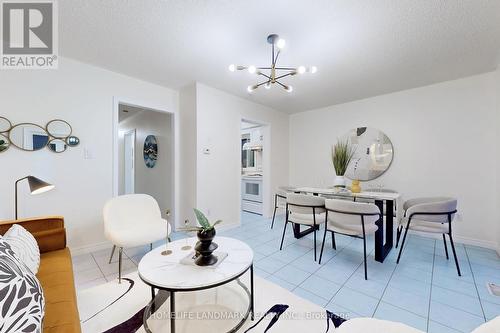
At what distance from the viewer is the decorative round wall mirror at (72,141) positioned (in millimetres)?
2545

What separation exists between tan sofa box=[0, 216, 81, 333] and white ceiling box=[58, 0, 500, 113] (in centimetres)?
180

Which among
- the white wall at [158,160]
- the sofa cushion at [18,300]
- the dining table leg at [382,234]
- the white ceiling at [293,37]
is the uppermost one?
the white ceiling at [293,37]

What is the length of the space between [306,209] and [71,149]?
3.00 meters

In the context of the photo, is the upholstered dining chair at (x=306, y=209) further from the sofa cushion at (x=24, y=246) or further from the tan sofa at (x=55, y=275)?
the sofa cushion at (x=24, y=246)

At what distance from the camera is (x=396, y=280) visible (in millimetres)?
2035

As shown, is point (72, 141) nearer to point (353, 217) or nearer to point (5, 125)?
point (5, 125)

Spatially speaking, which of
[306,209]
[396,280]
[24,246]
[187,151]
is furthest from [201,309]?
[187,151]

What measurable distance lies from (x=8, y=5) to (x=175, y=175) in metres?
2.44

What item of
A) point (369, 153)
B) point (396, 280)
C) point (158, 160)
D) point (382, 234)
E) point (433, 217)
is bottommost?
point (396, 280)

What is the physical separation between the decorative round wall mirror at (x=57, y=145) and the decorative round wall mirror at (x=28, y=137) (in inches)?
1.8

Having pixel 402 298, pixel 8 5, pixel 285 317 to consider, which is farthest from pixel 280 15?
pixel 402 298

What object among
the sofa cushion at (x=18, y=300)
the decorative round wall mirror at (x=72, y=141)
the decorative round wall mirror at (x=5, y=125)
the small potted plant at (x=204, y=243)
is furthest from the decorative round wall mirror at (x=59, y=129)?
the small potted plant at (x=204, y=243)

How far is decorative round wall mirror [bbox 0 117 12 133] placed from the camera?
2160mm

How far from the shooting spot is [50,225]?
5.95 ft
